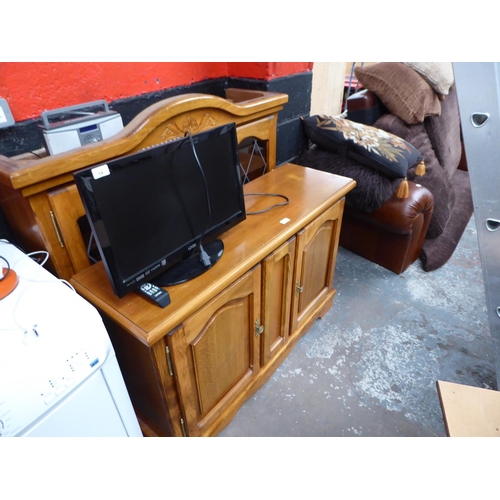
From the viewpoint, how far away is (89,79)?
1068 millimetres

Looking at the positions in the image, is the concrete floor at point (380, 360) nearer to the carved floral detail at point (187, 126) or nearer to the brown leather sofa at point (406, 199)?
the brown leather sofa at point (406, 199)

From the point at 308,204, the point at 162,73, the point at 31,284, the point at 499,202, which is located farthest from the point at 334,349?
the point at 162,73

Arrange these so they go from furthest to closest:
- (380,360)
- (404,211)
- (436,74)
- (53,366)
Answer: (436,74) < (404,211) < (380,360) < (53,366)

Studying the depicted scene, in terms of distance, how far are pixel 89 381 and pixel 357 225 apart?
1.72 metres

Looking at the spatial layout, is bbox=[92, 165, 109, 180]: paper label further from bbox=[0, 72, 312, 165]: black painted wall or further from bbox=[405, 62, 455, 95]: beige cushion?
bbox=[405, 62, 455, 95]: beige cushion

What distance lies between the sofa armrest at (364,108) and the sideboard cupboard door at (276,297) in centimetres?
145

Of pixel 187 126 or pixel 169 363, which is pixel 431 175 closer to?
pixel 187 126

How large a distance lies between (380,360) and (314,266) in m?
0.56

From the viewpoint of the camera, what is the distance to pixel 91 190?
68 centimetres

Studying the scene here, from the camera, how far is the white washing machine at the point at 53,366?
59cm

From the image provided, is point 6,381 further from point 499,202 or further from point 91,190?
point 499,202

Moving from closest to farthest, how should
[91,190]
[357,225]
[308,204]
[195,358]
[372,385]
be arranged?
1. [91,190]
2. [195,358]
3. [308,204]
4. [372,385]
5. [357,225]

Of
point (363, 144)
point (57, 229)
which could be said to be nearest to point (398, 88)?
point (363, 144)

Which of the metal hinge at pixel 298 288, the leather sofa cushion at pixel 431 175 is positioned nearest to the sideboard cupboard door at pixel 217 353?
the metal hinge at pixel 298 288
